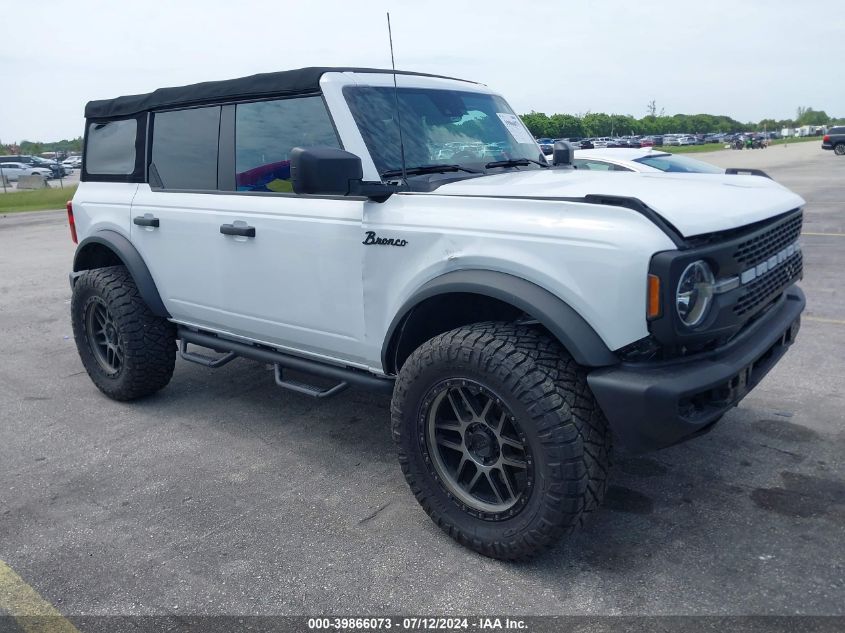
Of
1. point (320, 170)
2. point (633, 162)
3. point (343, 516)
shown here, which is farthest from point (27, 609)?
point (633, 162)

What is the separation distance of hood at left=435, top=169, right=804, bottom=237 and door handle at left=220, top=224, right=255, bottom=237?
111cm

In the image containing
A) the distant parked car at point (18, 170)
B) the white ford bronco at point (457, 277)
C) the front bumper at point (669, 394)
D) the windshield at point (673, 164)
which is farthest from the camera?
the distant parked car at point (18, 170)

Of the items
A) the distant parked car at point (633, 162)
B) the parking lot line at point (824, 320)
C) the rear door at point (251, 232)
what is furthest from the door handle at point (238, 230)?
the distant parked car at point (633, 162)

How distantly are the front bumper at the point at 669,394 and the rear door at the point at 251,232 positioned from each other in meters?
1.32

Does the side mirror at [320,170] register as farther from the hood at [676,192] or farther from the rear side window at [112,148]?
the rear side window at [112,148]

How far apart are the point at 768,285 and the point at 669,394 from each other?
38.1 inches

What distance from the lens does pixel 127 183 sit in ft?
15.8

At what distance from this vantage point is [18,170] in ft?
158

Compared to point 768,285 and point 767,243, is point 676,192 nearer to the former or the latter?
point 767,243

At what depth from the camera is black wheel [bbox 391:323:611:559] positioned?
2689 millimetres

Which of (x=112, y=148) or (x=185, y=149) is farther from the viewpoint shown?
(x=112, y=148)

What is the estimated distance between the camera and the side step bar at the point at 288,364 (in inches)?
140

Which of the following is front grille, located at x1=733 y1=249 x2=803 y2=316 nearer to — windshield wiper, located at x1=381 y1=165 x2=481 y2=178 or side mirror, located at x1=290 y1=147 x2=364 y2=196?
windshield wiper, located at x1=381 y1=165 x2=481 y2=178

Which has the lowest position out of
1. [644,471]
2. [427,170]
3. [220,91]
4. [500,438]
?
[644,471]
